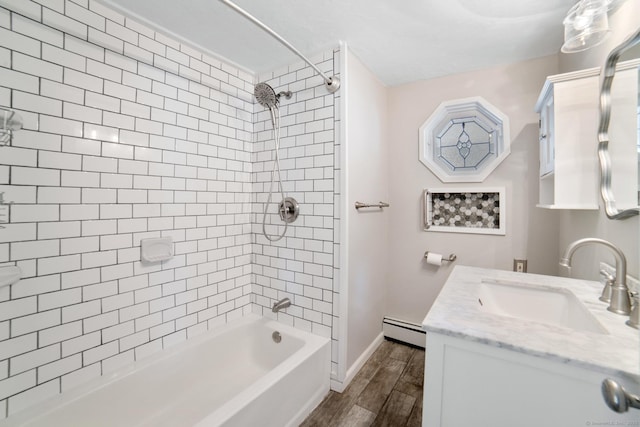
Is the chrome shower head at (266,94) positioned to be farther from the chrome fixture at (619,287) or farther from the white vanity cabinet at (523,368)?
the chrome fixture at (619,287)

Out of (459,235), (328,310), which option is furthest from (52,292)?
(459,235)

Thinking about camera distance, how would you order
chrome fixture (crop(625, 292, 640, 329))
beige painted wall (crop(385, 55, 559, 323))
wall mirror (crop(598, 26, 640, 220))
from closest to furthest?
chrome fixture (crop(625, 292, 640, 329)) → wall mirror (crop(598, 26, 640, 220)) → beige painted wall (crop(385, 55, 559, 323))

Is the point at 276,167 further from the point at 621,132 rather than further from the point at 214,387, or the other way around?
the point at 621,132

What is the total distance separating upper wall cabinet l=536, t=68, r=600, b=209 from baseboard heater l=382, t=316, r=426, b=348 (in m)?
1.49

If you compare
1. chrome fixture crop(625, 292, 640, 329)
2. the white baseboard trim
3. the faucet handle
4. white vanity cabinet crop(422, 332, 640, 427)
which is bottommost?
the white baseboard trim

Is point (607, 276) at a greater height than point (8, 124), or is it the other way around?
point (8, 124)

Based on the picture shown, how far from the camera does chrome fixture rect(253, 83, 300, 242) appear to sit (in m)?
1.84

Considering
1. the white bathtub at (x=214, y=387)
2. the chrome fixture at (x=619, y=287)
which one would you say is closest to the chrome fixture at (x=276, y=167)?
the white bathtub at (x=214, y=387)

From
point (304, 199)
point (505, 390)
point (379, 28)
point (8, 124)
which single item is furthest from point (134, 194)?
point (505, 390)

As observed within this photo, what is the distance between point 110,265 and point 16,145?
67 cm

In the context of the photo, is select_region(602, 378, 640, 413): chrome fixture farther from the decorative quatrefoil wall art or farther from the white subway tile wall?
the decorative quatrefoil wall art

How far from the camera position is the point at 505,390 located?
2.60 ft

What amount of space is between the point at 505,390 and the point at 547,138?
1.42 metres

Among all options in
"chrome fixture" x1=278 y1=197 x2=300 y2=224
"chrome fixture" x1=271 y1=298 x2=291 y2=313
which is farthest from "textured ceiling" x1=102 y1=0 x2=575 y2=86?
"chrome fixture" x1=271 y1=298 x2=291 y2=313
